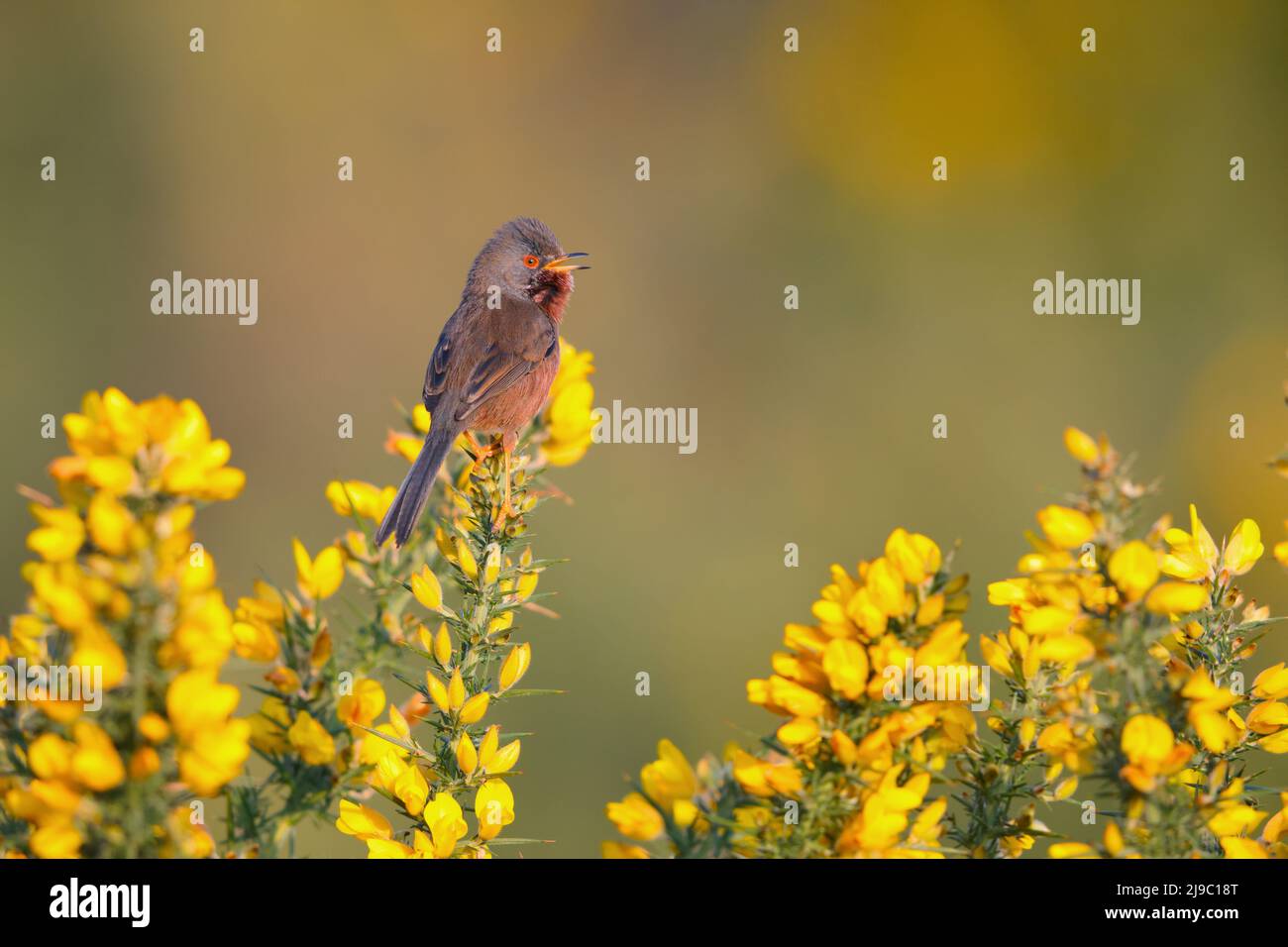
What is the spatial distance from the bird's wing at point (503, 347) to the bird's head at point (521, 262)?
0.31ft

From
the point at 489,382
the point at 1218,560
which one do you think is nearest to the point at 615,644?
the point at 489,382

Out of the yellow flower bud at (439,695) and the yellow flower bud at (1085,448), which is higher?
the yellow flower bud at (1085,448)

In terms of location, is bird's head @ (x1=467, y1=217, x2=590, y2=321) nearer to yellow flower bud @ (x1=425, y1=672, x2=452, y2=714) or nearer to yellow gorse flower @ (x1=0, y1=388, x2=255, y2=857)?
yellow flower bud @ (x1=425, y1=672, x2=452, y2=714)

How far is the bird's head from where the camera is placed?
4.20m

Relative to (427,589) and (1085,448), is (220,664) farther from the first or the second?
(1085,448)

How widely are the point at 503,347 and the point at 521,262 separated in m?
0.48

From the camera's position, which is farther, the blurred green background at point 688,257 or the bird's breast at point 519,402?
the blurred green background at point 688,257

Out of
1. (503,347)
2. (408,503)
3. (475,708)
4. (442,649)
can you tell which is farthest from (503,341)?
(475,708)

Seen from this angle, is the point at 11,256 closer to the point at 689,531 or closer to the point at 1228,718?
the point at 689,531

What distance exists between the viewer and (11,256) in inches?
228

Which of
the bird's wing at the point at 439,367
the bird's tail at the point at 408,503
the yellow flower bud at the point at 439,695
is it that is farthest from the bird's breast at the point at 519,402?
the yellow flower bud at the point at 439,695

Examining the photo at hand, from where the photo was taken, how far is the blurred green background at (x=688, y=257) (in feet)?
17.5

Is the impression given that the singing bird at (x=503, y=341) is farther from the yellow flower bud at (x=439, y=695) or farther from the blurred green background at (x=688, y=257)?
the yellow flower bud at (x=439, y=695)

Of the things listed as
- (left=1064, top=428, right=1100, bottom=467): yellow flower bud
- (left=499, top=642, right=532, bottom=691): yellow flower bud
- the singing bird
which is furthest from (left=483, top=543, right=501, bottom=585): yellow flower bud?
the singing bird
